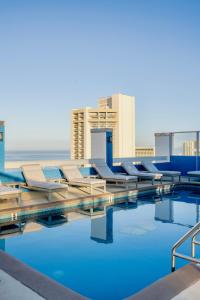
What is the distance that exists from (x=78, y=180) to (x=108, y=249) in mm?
3743

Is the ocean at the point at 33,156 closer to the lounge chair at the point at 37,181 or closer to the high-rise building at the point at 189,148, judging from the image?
the lounge chair at the point at 37,181

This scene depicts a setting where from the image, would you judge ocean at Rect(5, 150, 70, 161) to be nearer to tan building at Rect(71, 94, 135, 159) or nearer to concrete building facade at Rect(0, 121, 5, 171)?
concrete building facade at Rect(0, 121, 5, 171)

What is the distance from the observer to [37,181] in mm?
7500

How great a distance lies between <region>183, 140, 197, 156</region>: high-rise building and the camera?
12.5 m

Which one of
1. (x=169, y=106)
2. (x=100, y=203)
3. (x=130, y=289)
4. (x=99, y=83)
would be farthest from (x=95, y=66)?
(x=130, y=289)

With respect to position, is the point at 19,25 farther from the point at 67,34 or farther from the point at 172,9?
the point at 172,9

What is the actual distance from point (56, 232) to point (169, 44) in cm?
1044

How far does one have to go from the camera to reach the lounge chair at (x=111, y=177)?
8741 millimetres

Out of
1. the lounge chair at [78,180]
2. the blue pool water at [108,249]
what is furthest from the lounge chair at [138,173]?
the blue pool water at [108,249]

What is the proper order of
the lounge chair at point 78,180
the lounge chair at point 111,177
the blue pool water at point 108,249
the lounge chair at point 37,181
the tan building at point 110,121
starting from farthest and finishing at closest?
the tan building at point 110,121 < the lounge chair at point 111,177 < the lounge chair at point 78,180 < the lounge chair at point 37,181 < the blue pool water at point 108,249

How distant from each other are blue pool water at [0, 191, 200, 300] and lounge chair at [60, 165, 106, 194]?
103 centimetres

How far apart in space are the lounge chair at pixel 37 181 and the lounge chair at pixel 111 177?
210 cm

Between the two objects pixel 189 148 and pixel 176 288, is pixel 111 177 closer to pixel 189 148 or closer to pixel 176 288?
pixel 189 148

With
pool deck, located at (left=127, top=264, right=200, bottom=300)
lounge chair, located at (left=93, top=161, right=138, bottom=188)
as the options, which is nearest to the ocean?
lounge chair, located at (left=93, top=161, right=138, bottom=188)
